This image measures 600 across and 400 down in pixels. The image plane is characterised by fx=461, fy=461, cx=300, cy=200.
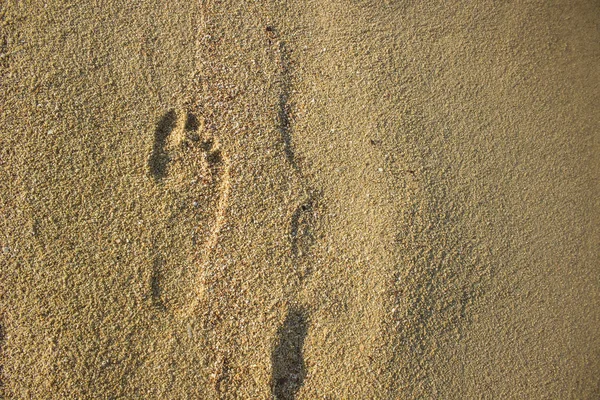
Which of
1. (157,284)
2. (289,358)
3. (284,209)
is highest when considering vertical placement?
(284,209)

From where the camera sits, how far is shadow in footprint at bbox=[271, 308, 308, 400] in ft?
4.42

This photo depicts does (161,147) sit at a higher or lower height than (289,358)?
higher

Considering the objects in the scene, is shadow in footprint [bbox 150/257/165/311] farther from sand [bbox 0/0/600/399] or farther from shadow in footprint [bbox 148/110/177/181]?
Result: shadow in footprint [bbox 148/110/177/181]

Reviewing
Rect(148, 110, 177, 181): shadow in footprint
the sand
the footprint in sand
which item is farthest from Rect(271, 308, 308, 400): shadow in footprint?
Rect(148, 110, 177, 181): shadow in footprint

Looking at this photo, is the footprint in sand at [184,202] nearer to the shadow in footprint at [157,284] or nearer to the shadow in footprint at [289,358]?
the shadow in footprint at [157,284]

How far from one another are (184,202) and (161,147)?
0.61 feet

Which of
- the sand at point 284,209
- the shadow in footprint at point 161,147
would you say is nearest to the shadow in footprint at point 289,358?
the sand at point 284,209

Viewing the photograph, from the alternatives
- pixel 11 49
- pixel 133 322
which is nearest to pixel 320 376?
pixel 133 322

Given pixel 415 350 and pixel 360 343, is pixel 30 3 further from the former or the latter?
pixel 415 350

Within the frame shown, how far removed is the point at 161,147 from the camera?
141 cm

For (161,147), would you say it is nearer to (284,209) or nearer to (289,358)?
(284,209)

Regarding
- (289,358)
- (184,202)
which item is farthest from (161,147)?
(289,358)

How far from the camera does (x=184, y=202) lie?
1381 mm

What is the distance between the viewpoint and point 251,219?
55.2 inches
